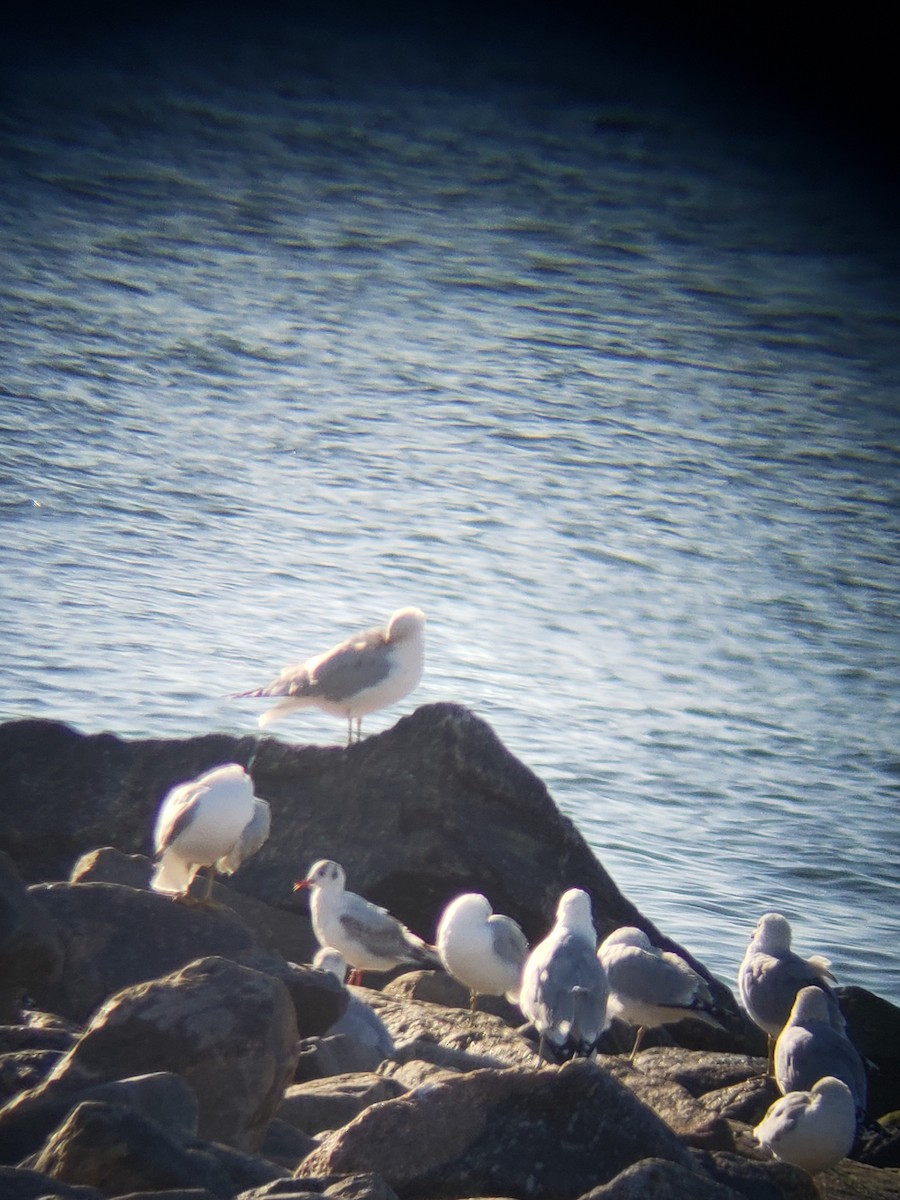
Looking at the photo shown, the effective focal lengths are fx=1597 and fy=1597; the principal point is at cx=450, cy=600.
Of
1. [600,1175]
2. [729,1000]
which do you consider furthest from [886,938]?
[600,1175]

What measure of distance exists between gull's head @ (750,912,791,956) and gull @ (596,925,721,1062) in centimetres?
69

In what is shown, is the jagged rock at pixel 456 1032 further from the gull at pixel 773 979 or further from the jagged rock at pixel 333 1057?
the gull at pixel 773 979

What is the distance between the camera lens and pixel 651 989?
26.4 feet

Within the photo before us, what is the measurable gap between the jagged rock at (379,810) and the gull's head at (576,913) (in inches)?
34.0

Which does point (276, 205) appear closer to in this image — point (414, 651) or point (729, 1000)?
point (414, 651)

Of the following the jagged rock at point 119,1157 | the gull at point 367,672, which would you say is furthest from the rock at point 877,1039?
the jagged rock at point 119,1157

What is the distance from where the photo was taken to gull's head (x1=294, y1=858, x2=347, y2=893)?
8.37 meters

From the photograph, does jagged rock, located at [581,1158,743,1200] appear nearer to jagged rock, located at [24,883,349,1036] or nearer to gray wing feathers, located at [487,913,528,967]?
jagged rock, located at [24,883,349,1036]

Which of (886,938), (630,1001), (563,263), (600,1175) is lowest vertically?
(886,938)

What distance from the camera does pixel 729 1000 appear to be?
9.20 metres

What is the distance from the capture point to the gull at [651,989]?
8047 mm

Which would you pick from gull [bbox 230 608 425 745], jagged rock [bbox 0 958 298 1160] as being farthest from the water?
jagged rock [bbox 0 958 298 1160]

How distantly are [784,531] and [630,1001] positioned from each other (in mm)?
13789

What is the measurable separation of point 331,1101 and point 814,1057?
256cm
